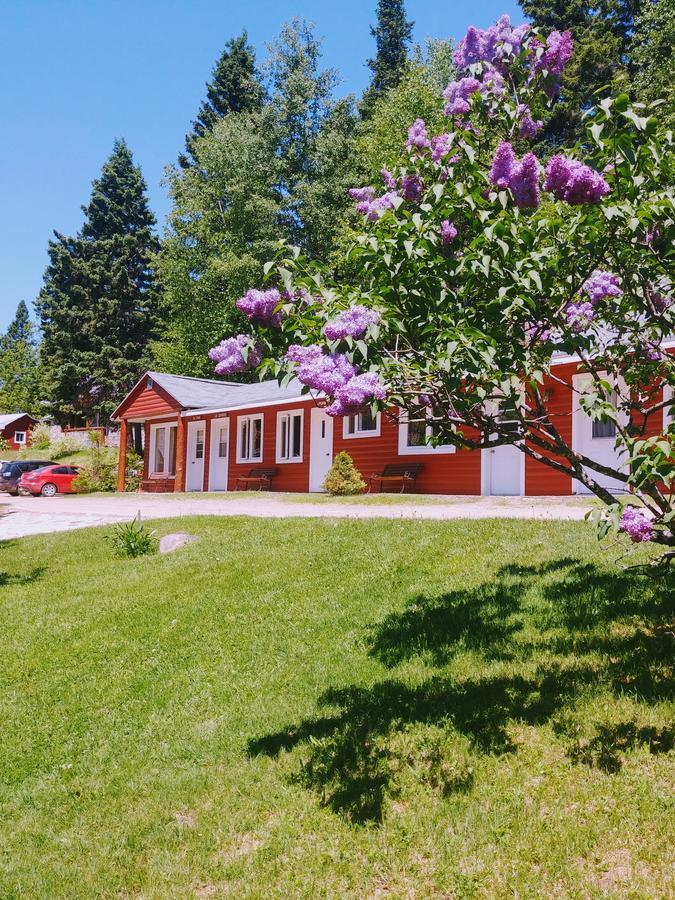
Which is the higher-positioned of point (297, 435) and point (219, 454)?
point (297, 435)

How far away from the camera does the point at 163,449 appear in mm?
29703

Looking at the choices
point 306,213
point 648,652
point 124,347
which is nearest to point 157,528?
point 648,652

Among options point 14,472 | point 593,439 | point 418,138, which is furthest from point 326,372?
point 14,472

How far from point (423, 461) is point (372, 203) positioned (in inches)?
575

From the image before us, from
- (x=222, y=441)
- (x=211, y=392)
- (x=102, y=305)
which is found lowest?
(x=222, y=441)

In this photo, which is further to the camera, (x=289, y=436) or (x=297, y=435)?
(x=289, y=436)

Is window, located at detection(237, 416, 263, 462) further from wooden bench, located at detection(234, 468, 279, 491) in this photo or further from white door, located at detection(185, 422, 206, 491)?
white door, located at detection(185, 422, 206, 491)

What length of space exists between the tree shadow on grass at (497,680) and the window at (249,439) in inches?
700

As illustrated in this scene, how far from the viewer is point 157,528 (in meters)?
12.4

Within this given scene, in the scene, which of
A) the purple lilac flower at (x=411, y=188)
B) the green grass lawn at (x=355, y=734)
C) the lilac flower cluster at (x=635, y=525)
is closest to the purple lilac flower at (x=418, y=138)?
the purple lilac flower at (x=411, y=188)

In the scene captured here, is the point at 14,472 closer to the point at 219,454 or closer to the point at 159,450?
the point at 159,450

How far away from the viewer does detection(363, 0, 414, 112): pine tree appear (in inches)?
1751

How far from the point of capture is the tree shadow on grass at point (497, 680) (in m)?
4.09

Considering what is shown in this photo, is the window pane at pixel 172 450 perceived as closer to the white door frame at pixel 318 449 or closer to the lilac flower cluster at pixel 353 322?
the white door frame at pixel 318 449
